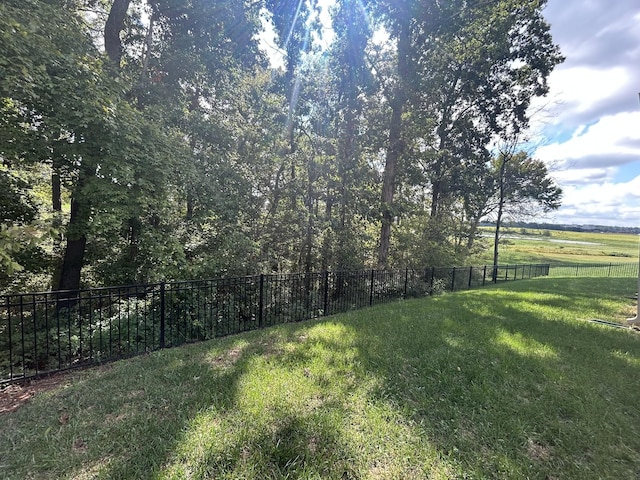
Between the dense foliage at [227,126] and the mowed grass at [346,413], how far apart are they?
10.7 ft

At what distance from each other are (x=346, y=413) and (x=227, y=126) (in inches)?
343

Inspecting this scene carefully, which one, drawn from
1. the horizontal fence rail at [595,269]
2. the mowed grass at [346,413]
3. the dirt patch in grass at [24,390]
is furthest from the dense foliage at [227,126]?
the horizontal fence rail at [595,269]

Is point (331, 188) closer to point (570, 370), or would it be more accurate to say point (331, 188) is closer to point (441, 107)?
point (441, 107)

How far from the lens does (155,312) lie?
5.61 metres

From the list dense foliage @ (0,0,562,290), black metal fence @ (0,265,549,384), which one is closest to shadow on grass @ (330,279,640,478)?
black metal fence @ (0,265,549,384)

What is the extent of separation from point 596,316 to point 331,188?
7.92 m

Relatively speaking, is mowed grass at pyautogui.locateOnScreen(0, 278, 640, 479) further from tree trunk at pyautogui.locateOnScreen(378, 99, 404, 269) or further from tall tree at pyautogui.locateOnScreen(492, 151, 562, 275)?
tall tree at pyautogui.locateOnScreen(492, 151, 562, 275)

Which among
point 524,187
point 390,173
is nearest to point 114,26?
point 390,173

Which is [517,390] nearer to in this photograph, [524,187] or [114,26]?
[114,26]

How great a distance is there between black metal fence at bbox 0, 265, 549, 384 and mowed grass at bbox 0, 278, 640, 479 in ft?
2.69

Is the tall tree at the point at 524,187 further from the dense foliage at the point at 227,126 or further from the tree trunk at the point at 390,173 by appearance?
the tree trunk at the point at 390,173

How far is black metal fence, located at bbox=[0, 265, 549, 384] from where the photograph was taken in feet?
13.7

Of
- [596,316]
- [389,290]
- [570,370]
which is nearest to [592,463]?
[570,370]

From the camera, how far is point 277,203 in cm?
1045
